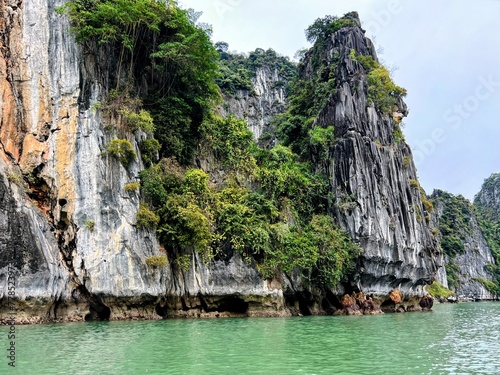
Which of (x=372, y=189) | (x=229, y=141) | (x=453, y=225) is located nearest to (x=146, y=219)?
(x=229, y=141)

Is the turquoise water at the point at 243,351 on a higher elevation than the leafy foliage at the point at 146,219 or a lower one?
lower

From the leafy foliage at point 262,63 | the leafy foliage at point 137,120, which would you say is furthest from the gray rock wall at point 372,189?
the leafy foliage at point 262,63

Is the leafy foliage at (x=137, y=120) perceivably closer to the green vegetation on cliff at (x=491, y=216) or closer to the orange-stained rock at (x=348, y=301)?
the orange-stained rock at (x=348, y=301)

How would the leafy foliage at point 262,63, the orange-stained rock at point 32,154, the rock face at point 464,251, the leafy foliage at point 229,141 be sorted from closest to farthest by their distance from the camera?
the orange-stained rock at point 32,154, the leafy foliage at point 229,141, the leafy foliage at point 262,63, the rock face at point 464,251

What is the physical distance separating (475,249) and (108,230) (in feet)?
208

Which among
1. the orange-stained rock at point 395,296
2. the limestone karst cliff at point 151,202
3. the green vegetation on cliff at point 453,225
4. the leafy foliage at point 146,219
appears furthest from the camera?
the green vegetation on cliff at point 453,225

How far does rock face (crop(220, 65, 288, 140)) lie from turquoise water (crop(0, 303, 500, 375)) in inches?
1267

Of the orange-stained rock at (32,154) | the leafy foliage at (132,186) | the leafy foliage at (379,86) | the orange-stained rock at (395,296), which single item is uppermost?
the leafy foliage at (379,86)

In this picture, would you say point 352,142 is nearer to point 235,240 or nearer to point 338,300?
point 338,300

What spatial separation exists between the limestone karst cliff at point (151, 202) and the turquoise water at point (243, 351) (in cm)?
309

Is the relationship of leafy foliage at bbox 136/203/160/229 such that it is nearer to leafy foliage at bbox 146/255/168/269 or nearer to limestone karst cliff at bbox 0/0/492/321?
limestone karst cliff at bbox 0/0/492/321

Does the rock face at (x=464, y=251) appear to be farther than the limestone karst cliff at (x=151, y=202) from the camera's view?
Yes

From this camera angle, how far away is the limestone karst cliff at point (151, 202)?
16.3 m

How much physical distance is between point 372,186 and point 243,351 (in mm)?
19319
